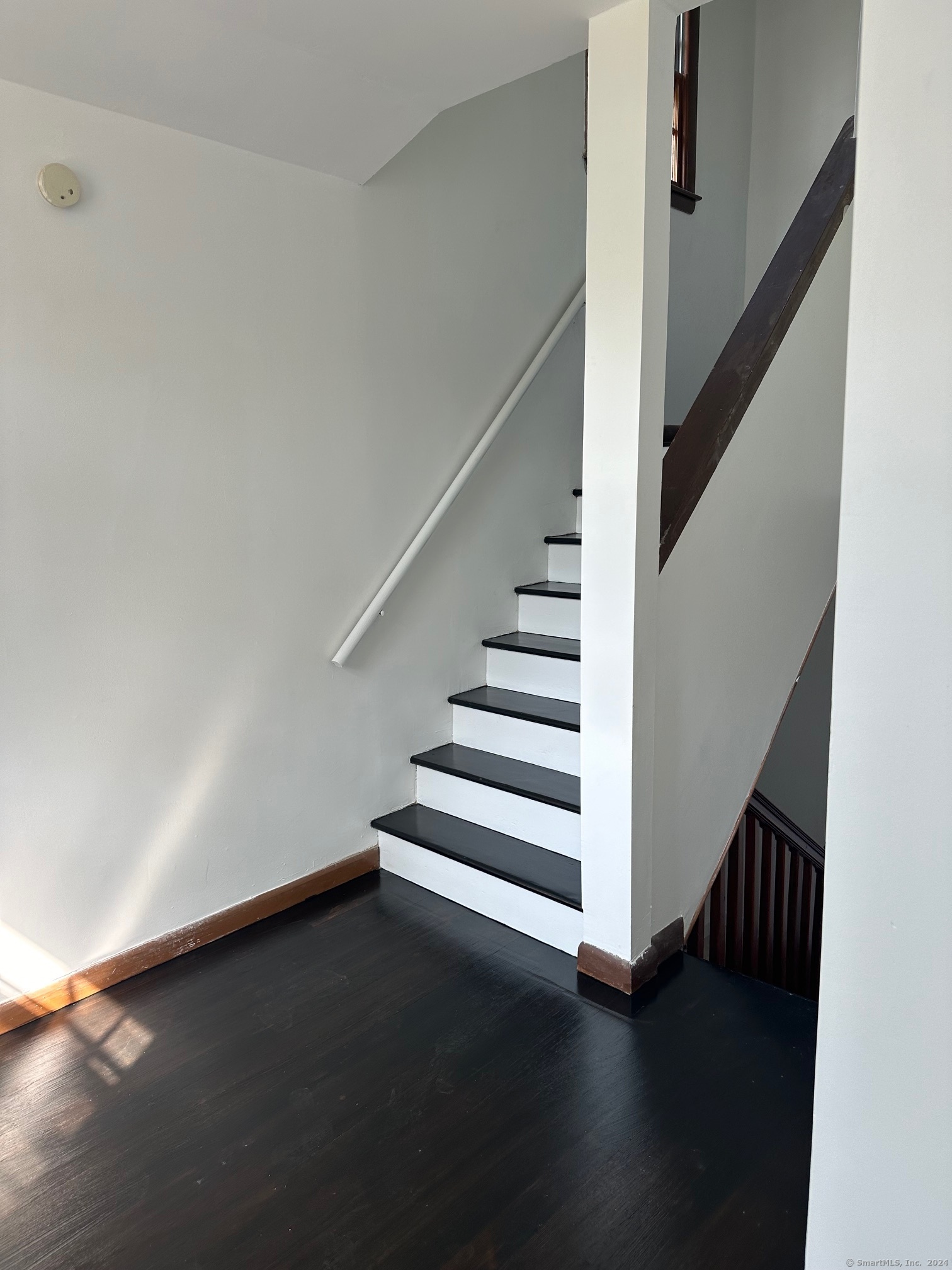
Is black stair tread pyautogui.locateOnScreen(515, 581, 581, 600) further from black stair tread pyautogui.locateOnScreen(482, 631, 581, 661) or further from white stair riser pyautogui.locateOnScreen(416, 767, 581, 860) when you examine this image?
white stair riser pyautogui.locateOnScreen(416, 767, 581, 860)

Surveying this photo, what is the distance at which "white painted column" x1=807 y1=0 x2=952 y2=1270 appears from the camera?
82 cm

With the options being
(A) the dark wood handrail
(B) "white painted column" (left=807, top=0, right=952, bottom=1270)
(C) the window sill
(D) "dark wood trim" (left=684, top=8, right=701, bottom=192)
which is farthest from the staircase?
(D) "dark wood trim" (left=684, top=8, right=701, bottom=192)

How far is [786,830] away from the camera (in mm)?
3475

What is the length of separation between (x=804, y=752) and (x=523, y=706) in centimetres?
256

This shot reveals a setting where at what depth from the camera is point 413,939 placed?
2498 mm

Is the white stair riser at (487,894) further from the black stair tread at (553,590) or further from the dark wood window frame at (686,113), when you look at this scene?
the dark wood window frame at (686,113)

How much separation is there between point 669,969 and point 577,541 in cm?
166

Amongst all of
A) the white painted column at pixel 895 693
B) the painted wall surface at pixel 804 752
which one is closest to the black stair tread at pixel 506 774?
the white painted column at pixel 895 693

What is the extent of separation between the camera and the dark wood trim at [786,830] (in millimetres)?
3393

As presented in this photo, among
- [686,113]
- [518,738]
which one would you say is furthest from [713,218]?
[518,738]

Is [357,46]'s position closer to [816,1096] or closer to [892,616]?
[892,616]

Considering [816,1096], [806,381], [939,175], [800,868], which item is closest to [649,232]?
[806,381]

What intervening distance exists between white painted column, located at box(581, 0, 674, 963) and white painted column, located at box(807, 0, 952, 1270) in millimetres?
1197

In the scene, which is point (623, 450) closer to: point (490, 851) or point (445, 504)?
point (445, 504)
